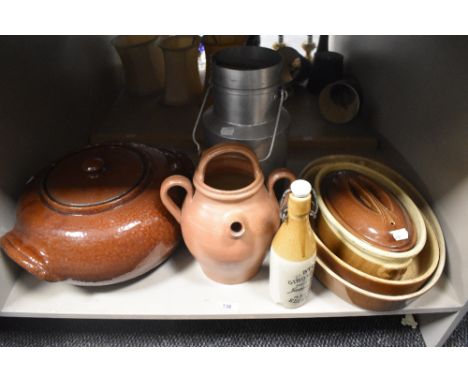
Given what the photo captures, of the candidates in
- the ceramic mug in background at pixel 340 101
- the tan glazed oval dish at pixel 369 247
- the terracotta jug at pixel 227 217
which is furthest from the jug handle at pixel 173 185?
the ceramic mug in background at pixel 340 101

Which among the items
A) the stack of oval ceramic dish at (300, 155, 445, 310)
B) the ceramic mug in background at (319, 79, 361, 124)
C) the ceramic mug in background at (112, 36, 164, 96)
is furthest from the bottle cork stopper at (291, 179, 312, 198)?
the ceramic mug in background at (112, 36, 164, 96)

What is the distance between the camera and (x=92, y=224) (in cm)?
55

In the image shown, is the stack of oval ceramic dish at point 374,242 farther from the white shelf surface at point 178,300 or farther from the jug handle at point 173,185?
the jug handle at point 173,185

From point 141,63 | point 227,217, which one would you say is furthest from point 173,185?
point 141,63

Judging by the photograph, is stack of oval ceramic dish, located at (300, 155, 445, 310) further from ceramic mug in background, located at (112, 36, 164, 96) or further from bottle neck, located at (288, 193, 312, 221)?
ceramic mug in background, located at (112, 36, 164, 96)

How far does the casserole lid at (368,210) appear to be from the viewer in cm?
56

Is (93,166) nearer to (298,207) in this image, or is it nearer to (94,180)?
(94,180)

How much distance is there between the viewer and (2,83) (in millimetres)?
617

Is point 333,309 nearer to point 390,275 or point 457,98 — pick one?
point 390,275

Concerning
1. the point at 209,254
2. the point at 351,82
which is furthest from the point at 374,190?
the point at 351,82

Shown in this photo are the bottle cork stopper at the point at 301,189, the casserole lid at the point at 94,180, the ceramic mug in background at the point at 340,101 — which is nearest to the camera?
the bottle cork stopper at the point at 301,189
